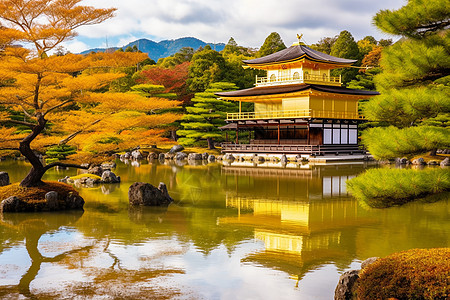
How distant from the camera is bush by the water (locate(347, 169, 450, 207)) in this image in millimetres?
5555

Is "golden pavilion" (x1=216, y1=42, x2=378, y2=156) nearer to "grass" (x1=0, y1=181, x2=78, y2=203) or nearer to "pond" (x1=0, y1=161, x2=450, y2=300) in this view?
"pond" (x1=0, y1=161, x2=450, y2=300)

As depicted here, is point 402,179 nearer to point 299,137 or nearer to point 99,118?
point 99,118

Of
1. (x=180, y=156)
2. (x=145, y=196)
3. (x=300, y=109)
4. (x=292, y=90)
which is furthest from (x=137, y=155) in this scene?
(x=145, y=196)

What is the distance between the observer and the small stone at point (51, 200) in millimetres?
11945

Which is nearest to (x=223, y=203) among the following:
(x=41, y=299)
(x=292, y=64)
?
(x=41, y=299)

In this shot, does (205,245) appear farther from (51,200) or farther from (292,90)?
(292,90)

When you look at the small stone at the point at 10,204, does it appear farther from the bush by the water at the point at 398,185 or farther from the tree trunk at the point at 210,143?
the tree trunk at the point at 210,143

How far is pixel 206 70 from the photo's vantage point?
43.0 meters

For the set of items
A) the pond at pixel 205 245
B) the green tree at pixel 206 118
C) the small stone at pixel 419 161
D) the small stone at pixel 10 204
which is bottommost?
the pond at pixel 205 245

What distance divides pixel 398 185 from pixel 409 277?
4.16 feet

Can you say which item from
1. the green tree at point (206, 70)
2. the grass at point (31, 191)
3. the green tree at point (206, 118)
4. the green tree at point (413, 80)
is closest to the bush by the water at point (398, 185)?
the green tree at point (413, 80)

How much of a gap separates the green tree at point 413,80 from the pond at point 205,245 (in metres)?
1.20

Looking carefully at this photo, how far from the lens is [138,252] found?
313 inches

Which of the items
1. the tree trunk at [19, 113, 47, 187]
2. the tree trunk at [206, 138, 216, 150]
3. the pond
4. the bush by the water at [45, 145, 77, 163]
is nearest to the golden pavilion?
the tree trunk at [206, 138, 216, 150]
